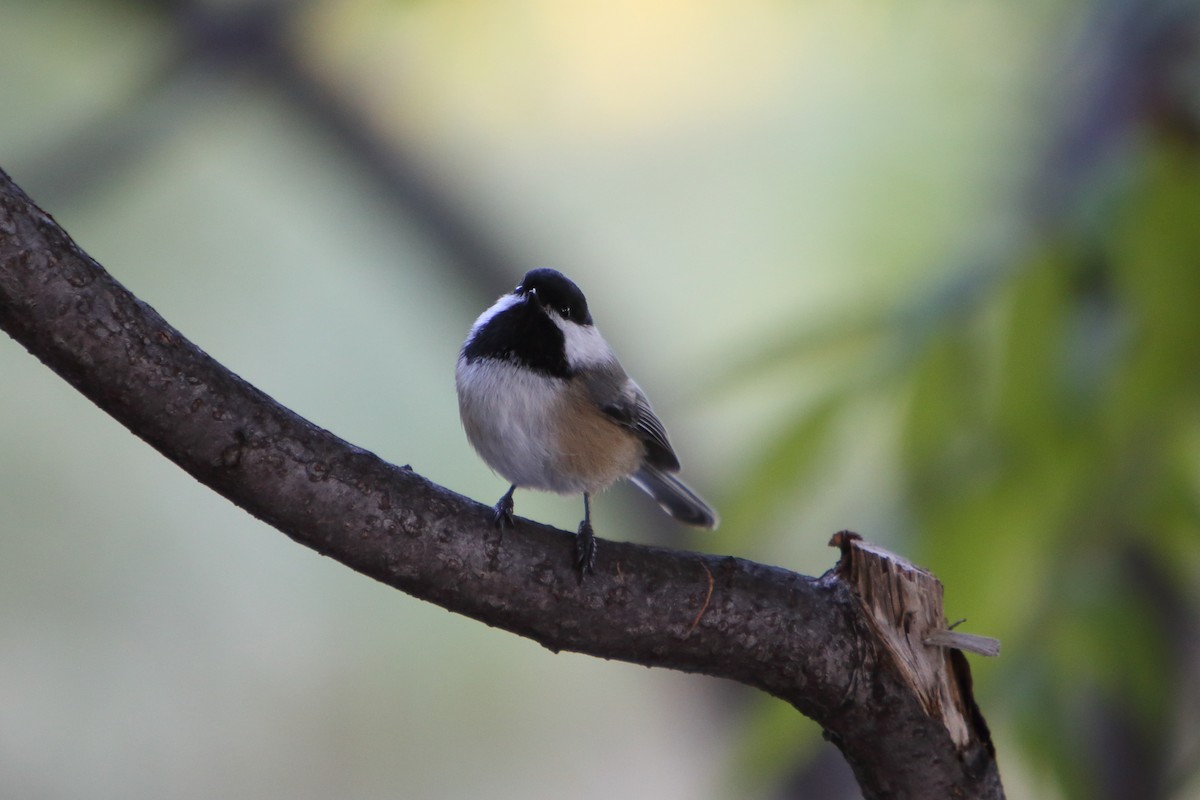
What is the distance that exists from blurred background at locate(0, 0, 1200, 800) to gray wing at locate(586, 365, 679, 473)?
48 centimetres

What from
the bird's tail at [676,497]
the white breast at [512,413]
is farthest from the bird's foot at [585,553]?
the bird's tail at [676,497]

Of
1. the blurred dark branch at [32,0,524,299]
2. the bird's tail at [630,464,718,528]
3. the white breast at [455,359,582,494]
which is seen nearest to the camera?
the white breast at [455,359,582,494]

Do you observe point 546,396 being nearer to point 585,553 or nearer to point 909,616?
point 585,553

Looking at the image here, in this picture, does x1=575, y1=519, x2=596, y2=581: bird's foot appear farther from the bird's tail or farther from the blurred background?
the blurred background

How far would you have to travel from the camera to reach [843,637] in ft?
3.96

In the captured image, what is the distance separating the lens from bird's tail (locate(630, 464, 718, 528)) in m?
2.01

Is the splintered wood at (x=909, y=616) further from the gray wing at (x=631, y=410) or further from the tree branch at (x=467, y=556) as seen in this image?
the gray wing at (x=631, y=410)

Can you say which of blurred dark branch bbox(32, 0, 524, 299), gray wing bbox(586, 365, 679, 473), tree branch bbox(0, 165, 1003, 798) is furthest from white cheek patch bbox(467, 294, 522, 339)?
blurred dark branch bbox(32, 0, 524, 299)

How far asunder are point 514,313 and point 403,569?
720 mm

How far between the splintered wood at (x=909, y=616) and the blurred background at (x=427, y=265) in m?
1.12

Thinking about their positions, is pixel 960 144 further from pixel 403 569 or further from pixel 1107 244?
pixel 403 569

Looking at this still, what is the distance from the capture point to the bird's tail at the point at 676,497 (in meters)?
2.01

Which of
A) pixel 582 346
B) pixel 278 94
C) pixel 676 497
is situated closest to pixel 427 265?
pixel 278 94

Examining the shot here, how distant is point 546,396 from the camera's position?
1656 mm
